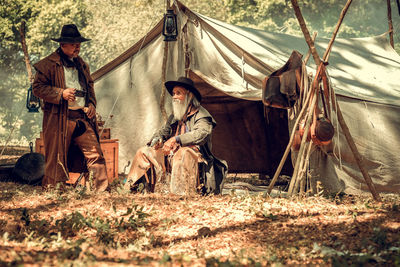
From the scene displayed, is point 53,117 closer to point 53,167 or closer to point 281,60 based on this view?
point 53,167

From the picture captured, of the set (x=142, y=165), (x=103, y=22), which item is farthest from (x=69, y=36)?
(x=103, y=22)

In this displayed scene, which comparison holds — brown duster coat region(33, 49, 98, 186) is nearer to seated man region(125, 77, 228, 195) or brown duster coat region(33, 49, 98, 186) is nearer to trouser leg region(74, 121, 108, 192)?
trouser leg region(74, 121, 108, 192)

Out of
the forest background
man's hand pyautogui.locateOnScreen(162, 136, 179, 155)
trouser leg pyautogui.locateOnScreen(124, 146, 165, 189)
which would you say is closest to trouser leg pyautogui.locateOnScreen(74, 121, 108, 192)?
trouser leg pyautogui.locateOnScreen(124, 146, 165, 189)

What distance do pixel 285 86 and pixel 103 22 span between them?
72.9 feet

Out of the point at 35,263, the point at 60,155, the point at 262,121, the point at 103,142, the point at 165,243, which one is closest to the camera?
the point at 35,263

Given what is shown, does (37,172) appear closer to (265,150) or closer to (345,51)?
(265,150)

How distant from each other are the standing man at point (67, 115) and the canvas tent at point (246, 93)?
1318mm

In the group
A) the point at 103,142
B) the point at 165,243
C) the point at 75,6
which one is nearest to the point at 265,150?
the point at 103,142

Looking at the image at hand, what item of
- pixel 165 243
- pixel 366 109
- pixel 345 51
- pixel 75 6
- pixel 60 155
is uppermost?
pixel 75 6

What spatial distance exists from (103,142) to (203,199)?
8.37 ft

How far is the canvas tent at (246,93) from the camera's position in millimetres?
6656

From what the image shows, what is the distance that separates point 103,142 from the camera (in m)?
7.27

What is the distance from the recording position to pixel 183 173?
219 inches

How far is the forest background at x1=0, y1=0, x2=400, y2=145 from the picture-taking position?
21.8m
